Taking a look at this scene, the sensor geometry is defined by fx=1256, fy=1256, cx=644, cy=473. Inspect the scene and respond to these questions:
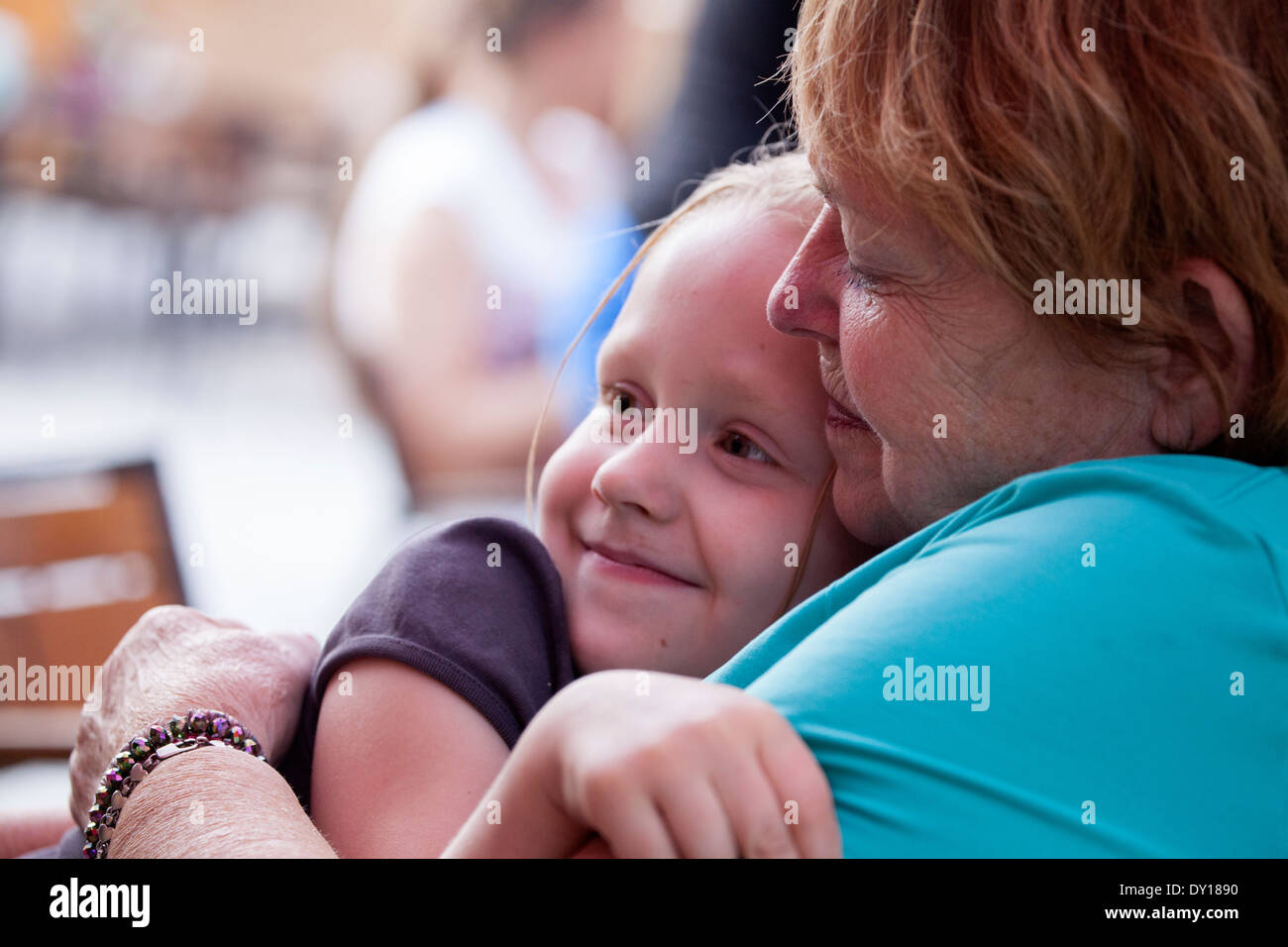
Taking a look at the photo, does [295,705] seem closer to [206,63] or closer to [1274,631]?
[1274,631]

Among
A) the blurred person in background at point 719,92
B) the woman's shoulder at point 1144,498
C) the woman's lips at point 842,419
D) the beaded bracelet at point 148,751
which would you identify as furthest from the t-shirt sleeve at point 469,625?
the blurred person in background at point 719,92

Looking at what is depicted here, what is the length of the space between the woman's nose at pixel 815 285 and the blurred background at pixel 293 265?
0.41 m

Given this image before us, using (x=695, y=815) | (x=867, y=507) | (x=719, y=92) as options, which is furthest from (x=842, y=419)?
(x=719, y=92)

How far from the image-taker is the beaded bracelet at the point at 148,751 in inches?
40.8

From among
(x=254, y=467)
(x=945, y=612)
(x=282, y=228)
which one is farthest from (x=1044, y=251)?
(x=282, y=228)

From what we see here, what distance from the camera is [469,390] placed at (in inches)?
166

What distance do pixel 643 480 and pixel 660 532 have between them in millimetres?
59

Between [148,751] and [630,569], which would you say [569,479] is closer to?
[630,569]

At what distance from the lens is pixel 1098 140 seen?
2.77ft

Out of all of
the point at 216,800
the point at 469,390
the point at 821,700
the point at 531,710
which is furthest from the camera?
the point at 469,390

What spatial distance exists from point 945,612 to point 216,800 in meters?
0.58

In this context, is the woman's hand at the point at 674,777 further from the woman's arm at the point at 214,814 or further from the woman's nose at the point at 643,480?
the woman's nose at the point at 643,480

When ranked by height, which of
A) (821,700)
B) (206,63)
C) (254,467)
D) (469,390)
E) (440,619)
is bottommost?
(254,467)

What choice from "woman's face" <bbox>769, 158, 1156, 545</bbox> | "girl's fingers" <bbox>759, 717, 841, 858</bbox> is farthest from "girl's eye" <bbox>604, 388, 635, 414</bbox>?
"girl's fingers" <bbox>759, 717, 841, 858</bbox>
